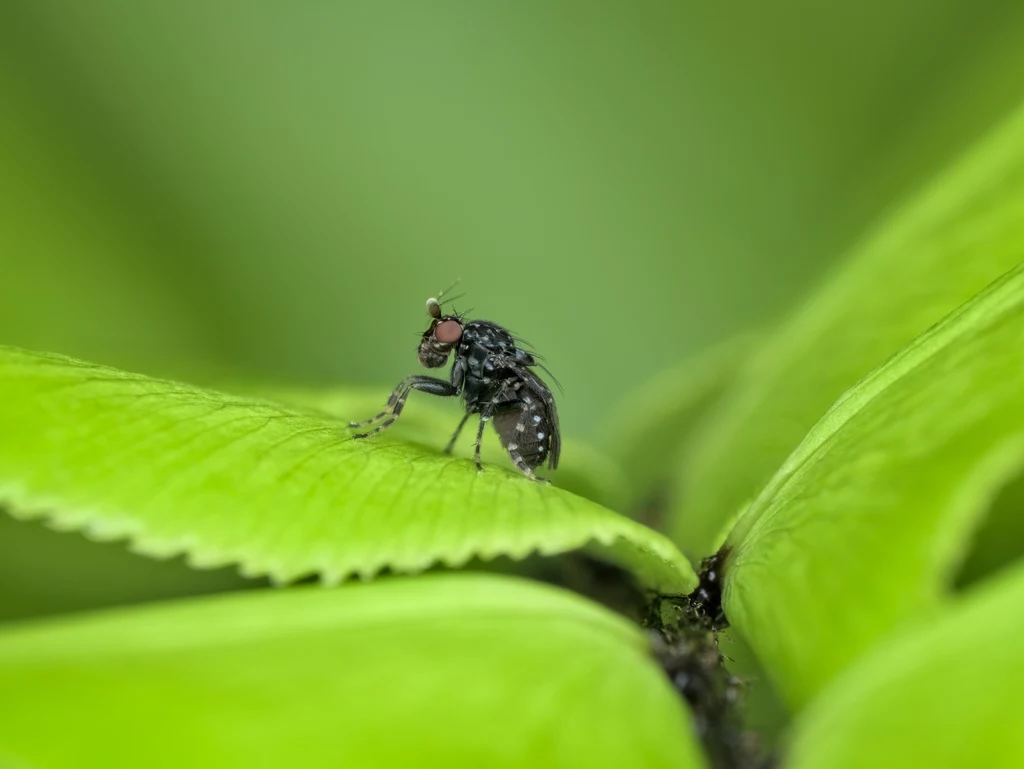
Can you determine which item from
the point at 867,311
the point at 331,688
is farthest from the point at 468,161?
the point at 331,688

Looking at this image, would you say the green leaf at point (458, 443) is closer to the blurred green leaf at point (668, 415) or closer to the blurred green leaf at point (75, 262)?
the blurred green leaf at point (668, 415)

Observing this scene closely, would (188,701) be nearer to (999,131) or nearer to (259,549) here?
(259,549)

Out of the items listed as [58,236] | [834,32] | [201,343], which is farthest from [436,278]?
[834,32]

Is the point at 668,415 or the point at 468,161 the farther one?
the point at 468,161

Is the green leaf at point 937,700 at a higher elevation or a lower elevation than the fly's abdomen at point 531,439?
lower

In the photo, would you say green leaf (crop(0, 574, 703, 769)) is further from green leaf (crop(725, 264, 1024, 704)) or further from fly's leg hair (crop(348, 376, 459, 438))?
fly's leg hair (crop(348, 376, 459, 438))

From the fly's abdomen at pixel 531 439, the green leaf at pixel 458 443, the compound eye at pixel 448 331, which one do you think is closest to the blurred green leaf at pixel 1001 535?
the green leaf at pixel 458 443

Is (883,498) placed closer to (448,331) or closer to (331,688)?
(331,688)
